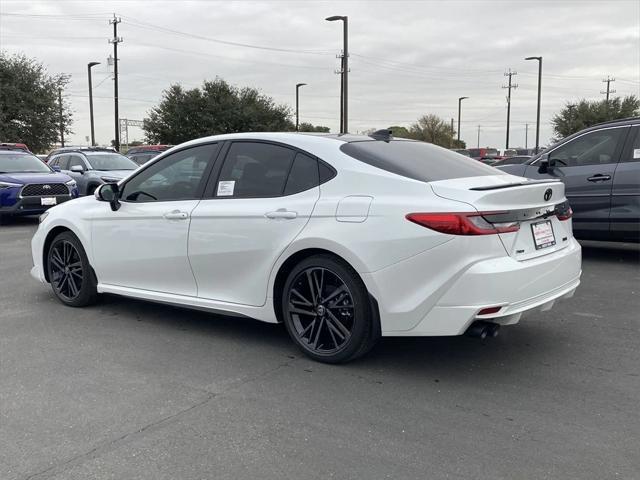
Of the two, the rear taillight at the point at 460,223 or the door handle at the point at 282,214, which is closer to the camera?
the rear taillight at the point at 460,223

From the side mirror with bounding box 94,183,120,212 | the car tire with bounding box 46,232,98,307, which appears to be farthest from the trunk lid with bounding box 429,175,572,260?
the car tire with bounding box 46,232,98,307

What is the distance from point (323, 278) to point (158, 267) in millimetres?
1621

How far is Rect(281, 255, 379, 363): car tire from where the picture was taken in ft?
13.0

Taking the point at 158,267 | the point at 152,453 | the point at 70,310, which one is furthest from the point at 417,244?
the point at 70,310

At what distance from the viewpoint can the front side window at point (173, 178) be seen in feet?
16.2

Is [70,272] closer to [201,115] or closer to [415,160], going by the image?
[415,160]

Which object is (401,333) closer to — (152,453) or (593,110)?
(152,453)

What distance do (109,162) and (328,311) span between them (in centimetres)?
1286

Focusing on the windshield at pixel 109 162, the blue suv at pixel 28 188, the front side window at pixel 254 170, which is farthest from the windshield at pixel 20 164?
the front side window at pixel 254 170

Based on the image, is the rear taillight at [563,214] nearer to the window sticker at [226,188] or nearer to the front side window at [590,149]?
the window sticker at [226,188]

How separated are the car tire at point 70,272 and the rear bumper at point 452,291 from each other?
121 inches

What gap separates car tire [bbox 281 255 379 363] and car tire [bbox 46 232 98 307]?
2317 mm

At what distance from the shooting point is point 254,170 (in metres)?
4.64

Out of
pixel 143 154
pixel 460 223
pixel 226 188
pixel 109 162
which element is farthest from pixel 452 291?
pixel 143 154
